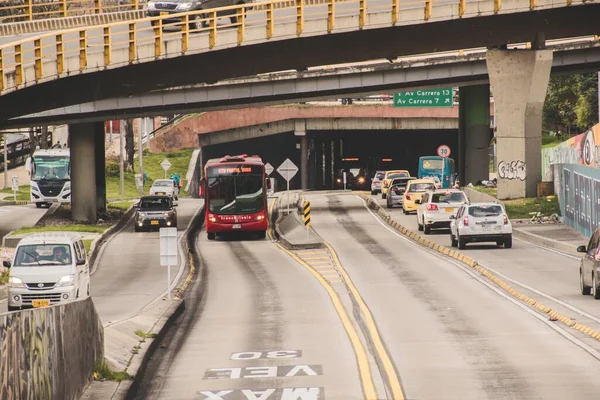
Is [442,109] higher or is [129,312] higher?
[442,109]

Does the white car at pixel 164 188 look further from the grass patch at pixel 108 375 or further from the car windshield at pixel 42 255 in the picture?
the grass patch at pixel 108 375

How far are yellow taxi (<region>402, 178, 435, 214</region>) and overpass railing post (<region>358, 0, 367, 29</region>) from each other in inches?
713

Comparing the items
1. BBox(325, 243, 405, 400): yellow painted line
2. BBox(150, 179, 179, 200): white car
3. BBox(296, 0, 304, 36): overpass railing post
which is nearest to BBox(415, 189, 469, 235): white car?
BBox(296, 0, 304, 36): overpass railing post

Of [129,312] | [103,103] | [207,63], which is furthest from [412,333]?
[103,103]

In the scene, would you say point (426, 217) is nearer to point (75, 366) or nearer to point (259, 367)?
point (259, 367)

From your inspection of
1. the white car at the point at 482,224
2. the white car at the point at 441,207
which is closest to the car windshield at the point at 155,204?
the white car at the point at 441,207

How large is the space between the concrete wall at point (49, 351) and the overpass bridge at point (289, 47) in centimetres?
2496

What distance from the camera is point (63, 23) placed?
5422 centimetres

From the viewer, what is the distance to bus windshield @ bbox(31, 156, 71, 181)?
7600cm

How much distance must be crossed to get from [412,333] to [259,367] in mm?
4652

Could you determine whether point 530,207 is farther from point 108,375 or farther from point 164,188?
point 108,375

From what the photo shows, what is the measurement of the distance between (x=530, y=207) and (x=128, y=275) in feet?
77.7

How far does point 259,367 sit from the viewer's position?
17969mm

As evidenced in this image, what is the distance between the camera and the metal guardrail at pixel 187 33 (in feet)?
133
